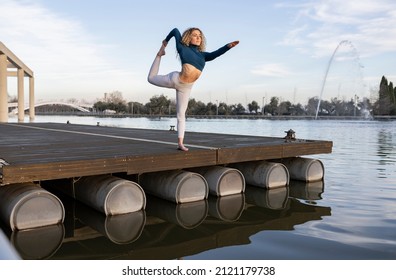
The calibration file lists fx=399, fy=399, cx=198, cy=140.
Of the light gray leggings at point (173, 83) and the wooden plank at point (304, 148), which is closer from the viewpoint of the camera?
the light gray leggings at point (173, 83)

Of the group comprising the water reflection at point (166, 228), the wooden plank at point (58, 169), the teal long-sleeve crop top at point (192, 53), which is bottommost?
the water reflection at point (166, 228)

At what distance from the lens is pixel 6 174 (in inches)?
202

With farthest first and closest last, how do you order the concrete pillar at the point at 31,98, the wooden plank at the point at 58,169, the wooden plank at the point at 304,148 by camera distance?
the concrete pillar at the point at 31,98, the wooden plank at the point at 304,148, the wooden plank at the point at 58,169

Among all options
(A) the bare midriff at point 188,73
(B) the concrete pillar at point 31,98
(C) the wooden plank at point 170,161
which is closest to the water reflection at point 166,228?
(C) the wooden plank at point 170,161

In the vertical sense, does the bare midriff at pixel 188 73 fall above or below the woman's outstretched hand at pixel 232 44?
below

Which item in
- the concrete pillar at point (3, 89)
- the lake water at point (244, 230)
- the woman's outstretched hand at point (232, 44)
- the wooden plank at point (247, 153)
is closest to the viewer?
the lake water at point (244, 230)

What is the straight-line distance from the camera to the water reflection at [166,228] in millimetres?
4789

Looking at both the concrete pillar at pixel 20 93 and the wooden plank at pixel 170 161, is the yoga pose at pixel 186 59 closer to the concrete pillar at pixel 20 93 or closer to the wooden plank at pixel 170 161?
the wooden plank at pixel 170 161

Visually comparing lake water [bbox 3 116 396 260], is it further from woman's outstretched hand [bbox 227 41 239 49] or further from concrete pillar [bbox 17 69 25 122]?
concrete pillar [bbox 17 69 25 122]

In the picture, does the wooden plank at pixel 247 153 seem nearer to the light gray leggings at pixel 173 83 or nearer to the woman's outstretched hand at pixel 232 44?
the light gray leggings at pixel 173 83

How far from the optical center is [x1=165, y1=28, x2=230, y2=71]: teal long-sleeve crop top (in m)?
6.07

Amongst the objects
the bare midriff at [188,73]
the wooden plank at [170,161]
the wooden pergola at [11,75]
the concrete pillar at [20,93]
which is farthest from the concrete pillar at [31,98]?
the bare midriff at [188,73]

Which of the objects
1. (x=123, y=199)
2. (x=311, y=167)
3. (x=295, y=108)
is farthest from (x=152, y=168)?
(x=295, y=108)

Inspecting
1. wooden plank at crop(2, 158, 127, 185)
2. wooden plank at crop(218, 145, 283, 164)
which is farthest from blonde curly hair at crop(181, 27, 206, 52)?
wooden plank at crop(2, 158, 127, 185)
